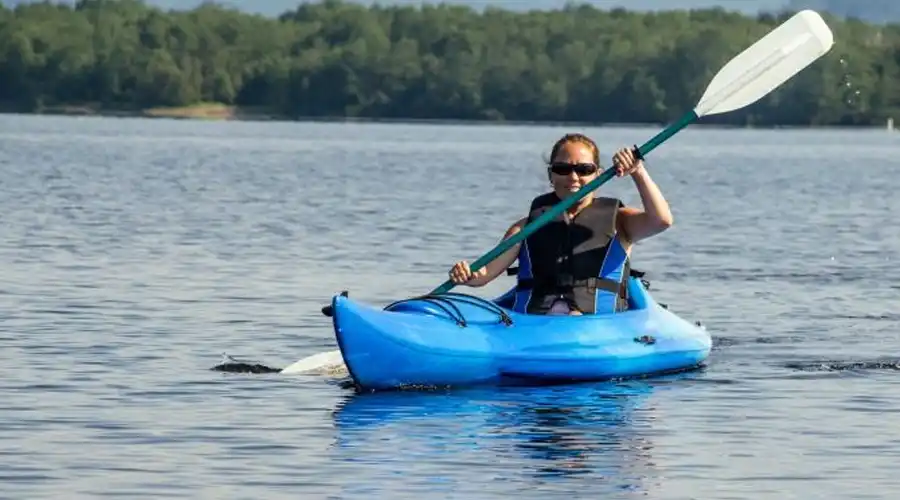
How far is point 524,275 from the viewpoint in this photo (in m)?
14.3

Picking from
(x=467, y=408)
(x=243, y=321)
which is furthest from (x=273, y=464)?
(x=243, y=321)

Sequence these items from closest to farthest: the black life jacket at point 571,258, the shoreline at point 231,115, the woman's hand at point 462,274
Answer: the woman's hand at point 462,274
the black life jacket at point 571,258
the shoreline at point 231,115

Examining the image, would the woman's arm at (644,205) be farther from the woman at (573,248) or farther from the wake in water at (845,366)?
the wake in water at (845,366)

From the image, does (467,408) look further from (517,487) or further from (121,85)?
(121,85)

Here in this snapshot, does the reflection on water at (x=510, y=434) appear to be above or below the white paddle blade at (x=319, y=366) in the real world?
above

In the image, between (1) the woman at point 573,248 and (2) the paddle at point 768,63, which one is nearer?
(1) the woman at point 573,248

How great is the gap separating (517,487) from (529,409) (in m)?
2.55

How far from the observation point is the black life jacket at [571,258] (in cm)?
1419

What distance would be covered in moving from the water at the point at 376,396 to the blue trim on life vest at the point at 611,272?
51 centimetres

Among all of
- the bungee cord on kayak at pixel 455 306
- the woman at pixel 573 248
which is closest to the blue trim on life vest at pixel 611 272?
the woman at pixel 573 248

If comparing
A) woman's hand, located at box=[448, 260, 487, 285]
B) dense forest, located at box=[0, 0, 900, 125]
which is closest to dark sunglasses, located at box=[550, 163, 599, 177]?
woman's hand, located at box=[448, 260, 487, 285]

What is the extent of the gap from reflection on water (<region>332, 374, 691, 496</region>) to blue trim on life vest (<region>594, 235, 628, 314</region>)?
0.47 metres

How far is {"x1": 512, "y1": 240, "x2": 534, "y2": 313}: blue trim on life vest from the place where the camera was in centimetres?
1429

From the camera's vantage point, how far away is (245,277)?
22.3m
